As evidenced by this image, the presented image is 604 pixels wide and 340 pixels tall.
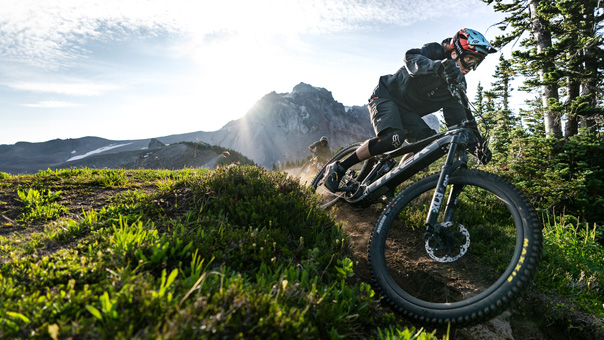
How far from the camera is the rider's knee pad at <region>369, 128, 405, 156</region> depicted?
4.36 metres

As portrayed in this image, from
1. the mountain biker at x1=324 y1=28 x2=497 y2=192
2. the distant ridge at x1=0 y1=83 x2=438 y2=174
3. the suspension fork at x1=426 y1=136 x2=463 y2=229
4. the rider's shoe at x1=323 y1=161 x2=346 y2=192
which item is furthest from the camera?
the distant ridge at x1=0 y1=83 x2=438 y2=174

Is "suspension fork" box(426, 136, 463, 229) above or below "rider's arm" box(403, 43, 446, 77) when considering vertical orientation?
below

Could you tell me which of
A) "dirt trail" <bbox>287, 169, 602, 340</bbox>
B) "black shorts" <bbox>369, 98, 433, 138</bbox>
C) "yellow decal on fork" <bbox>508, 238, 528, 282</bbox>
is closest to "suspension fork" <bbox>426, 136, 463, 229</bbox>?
"yellow decal on fork" <bbox>508, 238, 528, 282</bbox>

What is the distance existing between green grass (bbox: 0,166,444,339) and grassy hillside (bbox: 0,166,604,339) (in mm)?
10

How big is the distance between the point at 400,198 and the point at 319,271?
121cm

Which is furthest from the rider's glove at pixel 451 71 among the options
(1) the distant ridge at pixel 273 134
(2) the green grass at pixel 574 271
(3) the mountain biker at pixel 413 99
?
(1) the distant ridge at pixel 273 134

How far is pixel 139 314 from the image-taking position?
1500 mm

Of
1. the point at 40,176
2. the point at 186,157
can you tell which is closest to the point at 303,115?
the point at 186,157

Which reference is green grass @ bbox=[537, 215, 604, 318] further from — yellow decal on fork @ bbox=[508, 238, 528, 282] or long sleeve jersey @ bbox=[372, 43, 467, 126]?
long sleeve jersey @ bbox=[372, 43, 467, 126]

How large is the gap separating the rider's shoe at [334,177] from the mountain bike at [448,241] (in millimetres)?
182

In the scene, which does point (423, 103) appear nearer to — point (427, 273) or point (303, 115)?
point (427, 273)

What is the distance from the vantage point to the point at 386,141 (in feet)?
14.6

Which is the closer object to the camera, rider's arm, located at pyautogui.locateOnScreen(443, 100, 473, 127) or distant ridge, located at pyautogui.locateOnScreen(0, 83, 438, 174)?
rider's arm, located at pyautogui.locateOnScreen(443, 100, 473, 127)

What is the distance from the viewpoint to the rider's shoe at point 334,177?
509 cm
